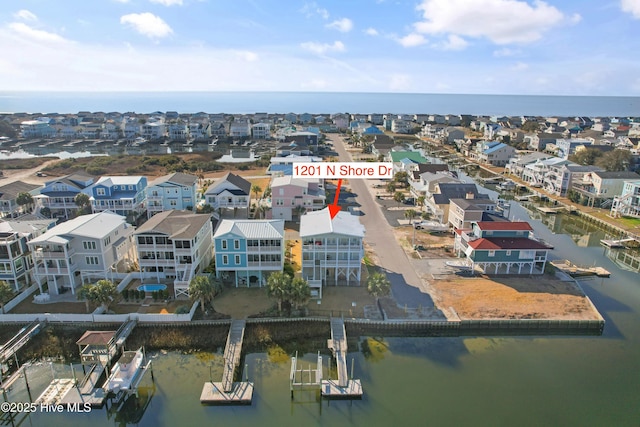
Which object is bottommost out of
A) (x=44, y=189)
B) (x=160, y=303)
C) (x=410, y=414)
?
(x=410, y=414)

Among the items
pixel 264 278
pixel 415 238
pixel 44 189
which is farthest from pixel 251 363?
pixel 44 189

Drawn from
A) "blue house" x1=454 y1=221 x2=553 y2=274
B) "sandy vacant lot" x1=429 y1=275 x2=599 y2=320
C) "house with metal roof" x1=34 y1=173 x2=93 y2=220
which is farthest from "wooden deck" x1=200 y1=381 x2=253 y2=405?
"house with metal roof" x1=34 y1=173 x2=93 y2=220

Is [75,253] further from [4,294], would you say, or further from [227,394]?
[227,394]

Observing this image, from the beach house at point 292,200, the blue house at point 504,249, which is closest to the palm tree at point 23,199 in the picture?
the beach house at point 292,200

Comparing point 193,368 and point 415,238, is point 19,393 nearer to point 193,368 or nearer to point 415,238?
point 193,368

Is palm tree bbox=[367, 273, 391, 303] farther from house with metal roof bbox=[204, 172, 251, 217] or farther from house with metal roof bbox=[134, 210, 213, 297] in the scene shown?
house with metal roof bbox=[204, 172, 251, 217]

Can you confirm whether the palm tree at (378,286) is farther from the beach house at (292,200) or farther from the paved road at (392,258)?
the beach house at (292,200)

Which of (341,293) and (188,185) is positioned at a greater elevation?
(188,185)
